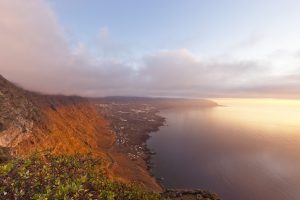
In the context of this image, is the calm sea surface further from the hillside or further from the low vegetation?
the low vegetation

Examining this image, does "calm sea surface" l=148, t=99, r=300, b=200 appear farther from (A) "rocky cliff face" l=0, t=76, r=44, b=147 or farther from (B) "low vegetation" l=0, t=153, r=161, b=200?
(B) "low vegetation" l=0, t=153, r=161, b=200

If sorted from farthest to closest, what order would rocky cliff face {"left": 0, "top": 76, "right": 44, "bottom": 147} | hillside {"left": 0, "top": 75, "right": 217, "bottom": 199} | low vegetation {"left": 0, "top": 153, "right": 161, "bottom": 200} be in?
rocky cliff face {"left": 0, "top": 76, "right": 44, "bottom": 147} < hillside {"left": 0, "top": 75, "right": 217, "bottom": 199} < low vegetation {"left": 0, "top": 153, "right": 161, "bottom": 200}

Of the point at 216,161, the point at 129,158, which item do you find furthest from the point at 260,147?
the point at 129,158

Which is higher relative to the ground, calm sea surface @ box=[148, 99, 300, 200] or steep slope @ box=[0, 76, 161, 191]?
steep slope @ box=[0, 76, 161, 191]

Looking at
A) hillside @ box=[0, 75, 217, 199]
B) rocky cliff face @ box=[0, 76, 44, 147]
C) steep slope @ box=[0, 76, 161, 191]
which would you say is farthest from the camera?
steep slope @ box=[0, 76, 161, 191]

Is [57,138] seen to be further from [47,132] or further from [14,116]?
[14,116]

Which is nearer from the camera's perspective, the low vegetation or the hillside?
the low vegetation

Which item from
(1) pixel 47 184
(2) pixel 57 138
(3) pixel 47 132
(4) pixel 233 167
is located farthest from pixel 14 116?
(4) pixel 233 167

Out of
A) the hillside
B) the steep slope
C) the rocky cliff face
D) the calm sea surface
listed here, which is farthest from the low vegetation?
the calm sea surface

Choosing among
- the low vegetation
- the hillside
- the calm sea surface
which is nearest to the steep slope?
the hillside

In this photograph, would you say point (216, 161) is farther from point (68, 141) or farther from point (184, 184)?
point (68, 141)

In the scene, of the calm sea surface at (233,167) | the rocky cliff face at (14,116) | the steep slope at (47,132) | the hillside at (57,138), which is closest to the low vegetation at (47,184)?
the hillside at (57,138)
